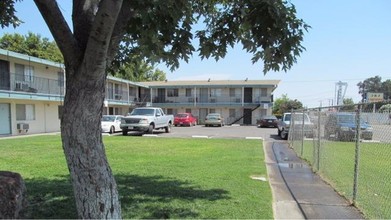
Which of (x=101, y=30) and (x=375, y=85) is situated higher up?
(x=375, y=85)

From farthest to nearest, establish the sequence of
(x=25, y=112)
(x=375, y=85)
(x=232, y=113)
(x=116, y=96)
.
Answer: (x=375, y=85), (x=232, y=113), (x=116, y=96), (x=25, y=112)

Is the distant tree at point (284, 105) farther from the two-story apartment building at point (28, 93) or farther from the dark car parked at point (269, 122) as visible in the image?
the two-story apartment building at point (28, 93)

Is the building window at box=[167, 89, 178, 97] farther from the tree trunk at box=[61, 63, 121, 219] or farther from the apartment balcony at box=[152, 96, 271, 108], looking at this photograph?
the tree trunk at box=[61, 63, 121, 219]

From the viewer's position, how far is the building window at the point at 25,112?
1032 inches

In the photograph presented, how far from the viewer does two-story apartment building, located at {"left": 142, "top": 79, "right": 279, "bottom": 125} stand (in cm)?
4862

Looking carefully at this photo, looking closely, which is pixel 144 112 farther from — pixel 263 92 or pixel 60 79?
pixel 263 92

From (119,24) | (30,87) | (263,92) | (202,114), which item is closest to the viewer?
(119,24)

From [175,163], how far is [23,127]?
62.9ft

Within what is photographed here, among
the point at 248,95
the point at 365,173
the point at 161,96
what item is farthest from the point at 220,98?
the point at 365,173

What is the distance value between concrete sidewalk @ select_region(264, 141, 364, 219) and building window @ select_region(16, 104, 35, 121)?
72.0 feet

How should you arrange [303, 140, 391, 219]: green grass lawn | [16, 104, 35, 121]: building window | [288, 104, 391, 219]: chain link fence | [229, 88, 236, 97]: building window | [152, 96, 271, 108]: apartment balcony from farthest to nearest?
1. [229, 88, 236, 97]: building window
2. [152, 96, 271, 108]: apartment balcony
3. [16, 104, 35, 121]: building window
4. [303, 140, 391, 219]: green grass lawn
5. [288, 104, 391, 219]: chain link fence

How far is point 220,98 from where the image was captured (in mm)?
50438

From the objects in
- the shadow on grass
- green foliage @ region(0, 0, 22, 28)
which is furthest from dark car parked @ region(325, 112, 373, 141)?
green foliage @ region(0, 0, 22, 28)

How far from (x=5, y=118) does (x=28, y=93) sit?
2279 millimetres
